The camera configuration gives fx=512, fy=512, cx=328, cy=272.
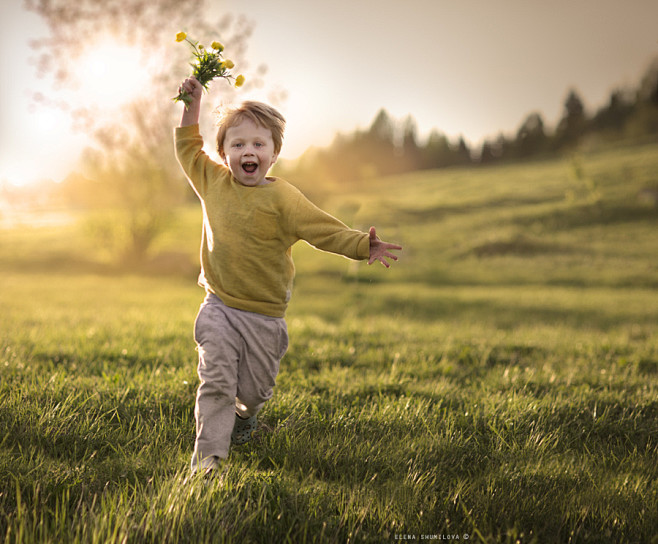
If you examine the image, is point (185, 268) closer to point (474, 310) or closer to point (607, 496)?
point (474, 310)

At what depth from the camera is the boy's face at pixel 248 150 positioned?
2.89 meters

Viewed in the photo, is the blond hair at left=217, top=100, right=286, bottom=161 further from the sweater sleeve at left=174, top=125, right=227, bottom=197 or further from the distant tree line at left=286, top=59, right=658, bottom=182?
the distant tree line at left=286, top=59, right=658, bottom=182

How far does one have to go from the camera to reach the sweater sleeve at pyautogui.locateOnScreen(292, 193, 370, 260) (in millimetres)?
2752

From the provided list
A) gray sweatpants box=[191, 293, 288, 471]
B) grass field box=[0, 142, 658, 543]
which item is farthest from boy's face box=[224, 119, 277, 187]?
grass field box=[0, 142, 658, 543]

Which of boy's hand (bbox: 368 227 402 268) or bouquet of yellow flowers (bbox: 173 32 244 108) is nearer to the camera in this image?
boy's hand (bbox: 368 227 402 268)

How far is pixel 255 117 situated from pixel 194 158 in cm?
56

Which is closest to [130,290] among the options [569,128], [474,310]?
[474,310]

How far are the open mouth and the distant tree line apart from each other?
4672 centimetres

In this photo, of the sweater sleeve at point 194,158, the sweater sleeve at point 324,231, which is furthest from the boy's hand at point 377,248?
the sweater sleeve at point 194,158

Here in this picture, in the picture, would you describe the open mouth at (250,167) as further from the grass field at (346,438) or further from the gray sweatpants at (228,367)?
the grass field at (346,438)

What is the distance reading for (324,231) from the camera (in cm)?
286

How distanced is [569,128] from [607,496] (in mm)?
58644

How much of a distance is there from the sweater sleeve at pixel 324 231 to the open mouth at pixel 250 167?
1.01ft

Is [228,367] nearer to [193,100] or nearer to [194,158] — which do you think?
[194,158]
